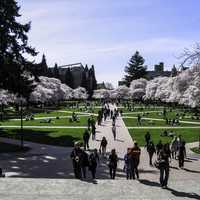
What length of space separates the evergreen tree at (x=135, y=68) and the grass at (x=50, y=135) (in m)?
99.8

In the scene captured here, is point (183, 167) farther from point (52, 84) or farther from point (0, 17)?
point (52, 84)

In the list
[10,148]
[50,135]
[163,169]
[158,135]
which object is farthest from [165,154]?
[50,135]

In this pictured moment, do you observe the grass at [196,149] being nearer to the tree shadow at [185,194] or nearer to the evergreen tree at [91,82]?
the tree shadow at [185,194]

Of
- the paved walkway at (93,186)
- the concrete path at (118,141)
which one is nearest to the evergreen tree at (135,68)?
the concrete path at (118,141)

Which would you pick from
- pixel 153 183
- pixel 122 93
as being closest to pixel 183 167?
pixel 153 183

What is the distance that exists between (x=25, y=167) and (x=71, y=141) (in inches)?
509

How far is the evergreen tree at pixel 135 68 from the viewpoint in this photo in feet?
488

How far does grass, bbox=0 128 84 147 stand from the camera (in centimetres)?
4016

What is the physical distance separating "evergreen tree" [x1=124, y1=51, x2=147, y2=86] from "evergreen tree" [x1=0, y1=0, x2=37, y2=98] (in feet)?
350

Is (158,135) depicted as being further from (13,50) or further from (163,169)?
(163,169)

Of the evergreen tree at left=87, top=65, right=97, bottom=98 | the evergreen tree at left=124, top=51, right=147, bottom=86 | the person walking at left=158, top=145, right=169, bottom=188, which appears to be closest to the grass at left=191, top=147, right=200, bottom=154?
the person walking at left=158, top=145, right=169, bottom=188

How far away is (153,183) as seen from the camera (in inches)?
763

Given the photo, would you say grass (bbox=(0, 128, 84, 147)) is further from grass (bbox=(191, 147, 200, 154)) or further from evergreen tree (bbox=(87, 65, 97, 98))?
evergreen tree (bbox=(87, 65, 97, 98))

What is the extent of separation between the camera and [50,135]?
45031 millimetres
